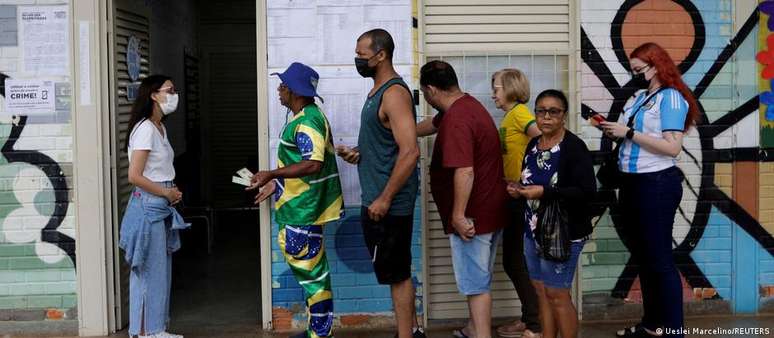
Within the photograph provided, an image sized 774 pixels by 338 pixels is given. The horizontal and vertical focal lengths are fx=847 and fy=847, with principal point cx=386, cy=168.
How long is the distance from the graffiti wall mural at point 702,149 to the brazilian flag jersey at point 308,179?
1891mm

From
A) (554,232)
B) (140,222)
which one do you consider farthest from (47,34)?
(554,232)

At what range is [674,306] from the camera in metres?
5.14

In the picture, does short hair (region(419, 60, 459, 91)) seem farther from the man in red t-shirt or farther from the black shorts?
the black shorts

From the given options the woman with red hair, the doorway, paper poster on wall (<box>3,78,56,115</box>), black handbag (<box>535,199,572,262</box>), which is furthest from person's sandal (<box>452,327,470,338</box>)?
paper poster on wall (<box>3,78,56,115</box>)

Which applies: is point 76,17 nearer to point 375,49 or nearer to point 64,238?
point 64,238

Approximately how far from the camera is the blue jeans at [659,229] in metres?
5.10

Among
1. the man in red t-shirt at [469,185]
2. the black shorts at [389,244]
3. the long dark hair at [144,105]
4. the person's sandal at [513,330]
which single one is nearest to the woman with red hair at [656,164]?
the man in red t-shirt at [469,185]

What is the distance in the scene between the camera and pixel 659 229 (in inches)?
202

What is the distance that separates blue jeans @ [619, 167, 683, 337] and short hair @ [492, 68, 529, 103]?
819mm

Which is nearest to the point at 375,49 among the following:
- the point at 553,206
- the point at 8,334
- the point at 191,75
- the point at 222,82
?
the point at 553,206

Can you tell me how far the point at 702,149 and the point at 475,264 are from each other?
2.07 meters

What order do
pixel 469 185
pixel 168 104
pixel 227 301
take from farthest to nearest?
1. pixel 227 301
2. pixel 168 104
3. pixel 469 185

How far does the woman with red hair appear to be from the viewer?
5004 mm

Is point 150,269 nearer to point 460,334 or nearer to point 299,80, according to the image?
point 299,80
